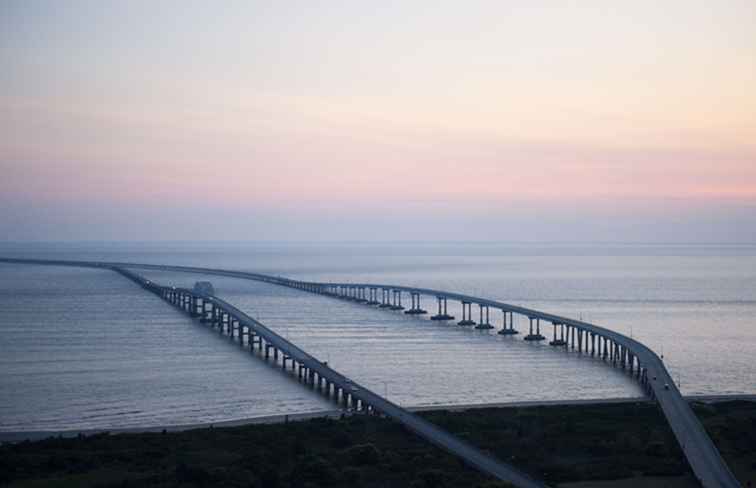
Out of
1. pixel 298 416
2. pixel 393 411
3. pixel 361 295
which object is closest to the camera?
pixel 393 411

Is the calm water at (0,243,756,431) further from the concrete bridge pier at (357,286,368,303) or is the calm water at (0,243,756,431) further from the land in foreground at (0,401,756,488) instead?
the land in foreground at (0,401,756,488)

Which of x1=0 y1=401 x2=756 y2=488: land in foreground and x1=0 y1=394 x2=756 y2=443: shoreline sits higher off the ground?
x1=0 y1=401 x2=756 y2=488: land in foreground

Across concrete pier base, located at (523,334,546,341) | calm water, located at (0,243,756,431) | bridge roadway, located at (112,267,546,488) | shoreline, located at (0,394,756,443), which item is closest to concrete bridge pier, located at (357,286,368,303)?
calm water, located at (0,243,756,431)

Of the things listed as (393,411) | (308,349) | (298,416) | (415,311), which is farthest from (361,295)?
(393,411)

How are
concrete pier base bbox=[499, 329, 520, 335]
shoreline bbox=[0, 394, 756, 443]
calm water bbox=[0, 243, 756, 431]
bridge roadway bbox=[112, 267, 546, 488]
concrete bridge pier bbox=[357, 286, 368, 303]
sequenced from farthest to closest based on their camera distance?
concrete bridge pier bbox=[357, 286, 368, 303], concrete pier base bbox=[499, 329, 520, 335], calm water bbox=[0, 243, 756, 431], shoreline bbox=[0, 394, 756, 443], bridge roadway bbox=[112, 267, 546, 488]

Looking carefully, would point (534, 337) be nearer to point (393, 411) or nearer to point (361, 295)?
point (393, 411)

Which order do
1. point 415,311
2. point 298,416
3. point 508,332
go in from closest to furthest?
point 298,416 → point 508,332 → point 415,311

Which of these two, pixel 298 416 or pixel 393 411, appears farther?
pixel 298 416
